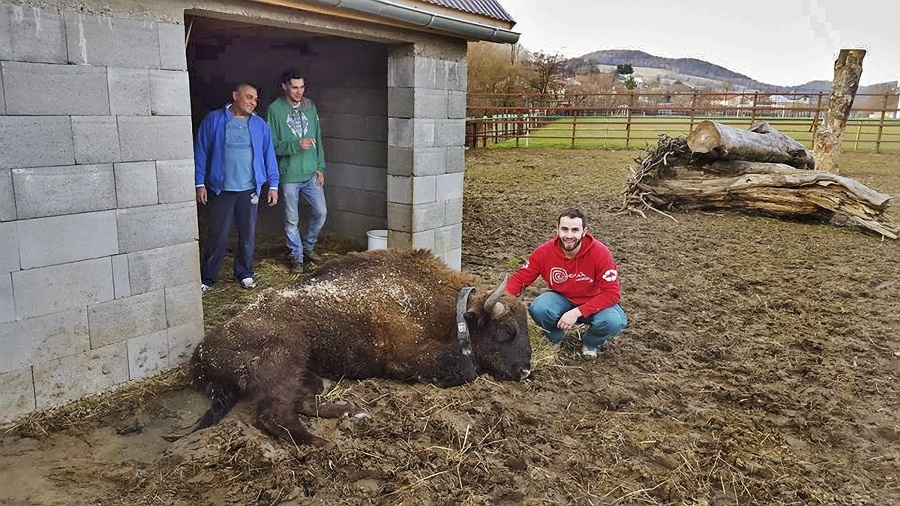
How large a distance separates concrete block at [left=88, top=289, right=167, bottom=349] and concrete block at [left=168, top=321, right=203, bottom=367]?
13 centimetres

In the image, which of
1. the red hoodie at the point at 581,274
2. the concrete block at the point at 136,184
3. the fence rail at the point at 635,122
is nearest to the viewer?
the concrete block at the point at 136,184

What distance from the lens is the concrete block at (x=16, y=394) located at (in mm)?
3883

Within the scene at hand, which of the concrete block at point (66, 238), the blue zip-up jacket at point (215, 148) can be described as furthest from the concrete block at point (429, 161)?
the concrete block at point (66, 238)

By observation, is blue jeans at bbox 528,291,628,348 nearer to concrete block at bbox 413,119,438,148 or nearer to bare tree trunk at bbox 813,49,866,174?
concrete block at bbox 413,119,438,148

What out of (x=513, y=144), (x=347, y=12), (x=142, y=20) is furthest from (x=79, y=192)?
(x=513, y=144)

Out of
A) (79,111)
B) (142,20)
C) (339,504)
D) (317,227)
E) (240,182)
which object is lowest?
(339,504)

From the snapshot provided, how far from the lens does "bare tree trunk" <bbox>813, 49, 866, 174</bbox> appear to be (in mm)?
14219

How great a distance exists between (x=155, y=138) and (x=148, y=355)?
57.9 inches

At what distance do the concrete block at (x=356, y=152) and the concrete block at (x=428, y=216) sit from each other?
942 mm

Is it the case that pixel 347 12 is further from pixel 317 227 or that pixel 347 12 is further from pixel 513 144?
pixel 513 144

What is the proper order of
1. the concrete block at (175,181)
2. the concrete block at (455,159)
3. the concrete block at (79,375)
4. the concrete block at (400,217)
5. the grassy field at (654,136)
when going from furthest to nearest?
the grassy field at (654,136), the concrete block at (455,159), the concrete block at (400,217), the concrete block at (175,181), the concrete block at (79,375)

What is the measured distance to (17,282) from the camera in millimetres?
3902

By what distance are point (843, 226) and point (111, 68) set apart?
10357 millimetres

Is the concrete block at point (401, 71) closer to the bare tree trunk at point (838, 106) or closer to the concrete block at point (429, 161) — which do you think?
the concrete block at point (429, 161)
